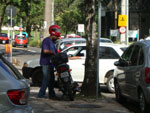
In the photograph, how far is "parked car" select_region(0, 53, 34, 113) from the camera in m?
5.55

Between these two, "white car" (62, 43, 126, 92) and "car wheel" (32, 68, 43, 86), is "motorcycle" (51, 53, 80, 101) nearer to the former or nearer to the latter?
"white car" (62, 43, 126, 92)

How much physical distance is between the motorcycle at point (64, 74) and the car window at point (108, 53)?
3176 mm

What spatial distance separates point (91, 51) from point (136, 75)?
2.64m

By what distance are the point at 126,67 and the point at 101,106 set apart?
104 cm

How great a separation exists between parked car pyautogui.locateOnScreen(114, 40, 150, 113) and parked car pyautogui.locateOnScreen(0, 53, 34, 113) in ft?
13.2

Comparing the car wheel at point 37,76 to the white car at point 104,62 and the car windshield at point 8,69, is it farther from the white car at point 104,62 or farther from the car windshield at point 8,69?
the car windshield at point 8,69

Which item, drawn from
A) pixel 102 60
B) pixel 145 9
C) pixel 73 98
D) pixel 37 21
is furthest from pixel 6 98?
pixel 37 21

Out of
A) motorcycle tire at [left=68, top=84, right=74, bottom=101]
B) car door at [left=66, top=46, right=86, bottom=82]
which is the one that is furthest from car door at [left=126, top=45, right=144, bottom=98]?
car door at [left=66, top=46, right=86, bottom=82]

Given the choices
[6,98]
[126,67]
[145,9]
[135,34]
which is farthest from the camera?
[145,9]

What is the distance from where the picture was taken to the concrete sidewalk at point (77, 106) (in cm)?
1037

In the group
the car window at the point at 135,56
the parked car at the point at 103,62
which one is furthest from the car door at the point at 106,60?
the car window at the point at 135,56

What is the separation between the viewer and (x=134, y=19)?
2562 inches

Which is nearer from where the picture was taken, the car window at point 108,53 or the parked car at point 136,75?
the parked car at point 136,75

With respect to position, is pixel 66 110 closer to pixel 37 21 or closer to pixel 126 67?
pixel 126 67
